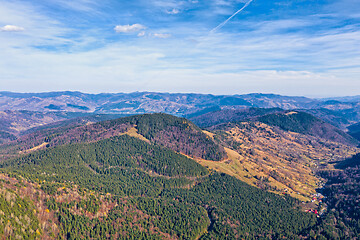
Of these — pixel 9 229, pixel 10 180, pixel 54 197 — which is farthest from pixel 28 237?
pixel 10 180

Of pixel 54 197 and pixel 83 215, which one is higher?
pixel 54 197

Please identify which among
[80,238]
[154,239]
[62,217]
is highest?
[62,217]

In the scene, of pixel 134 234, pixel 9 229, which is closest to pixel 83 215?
pixel 134 234

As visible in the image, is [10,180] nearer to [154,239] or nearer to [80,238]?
[80,238]

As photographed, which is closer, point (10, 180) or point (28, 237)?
point (28, 237)

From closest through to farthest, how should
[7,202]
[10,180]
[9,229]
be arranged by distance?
[9,229], [7,202], [10,180]

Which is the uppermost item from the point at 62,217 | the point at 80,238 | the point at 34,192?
the point at 34,192

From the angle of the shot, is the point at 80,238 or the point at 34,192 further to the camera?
the point at 34,192

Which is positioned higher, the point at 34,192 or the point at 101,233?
the point at 34,192

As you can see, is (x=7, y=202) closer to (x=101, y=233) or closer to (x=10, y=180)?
(x=10, y=180)

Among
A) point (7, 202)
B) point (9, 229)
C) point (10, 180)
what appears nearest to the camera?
point (9, 229)
